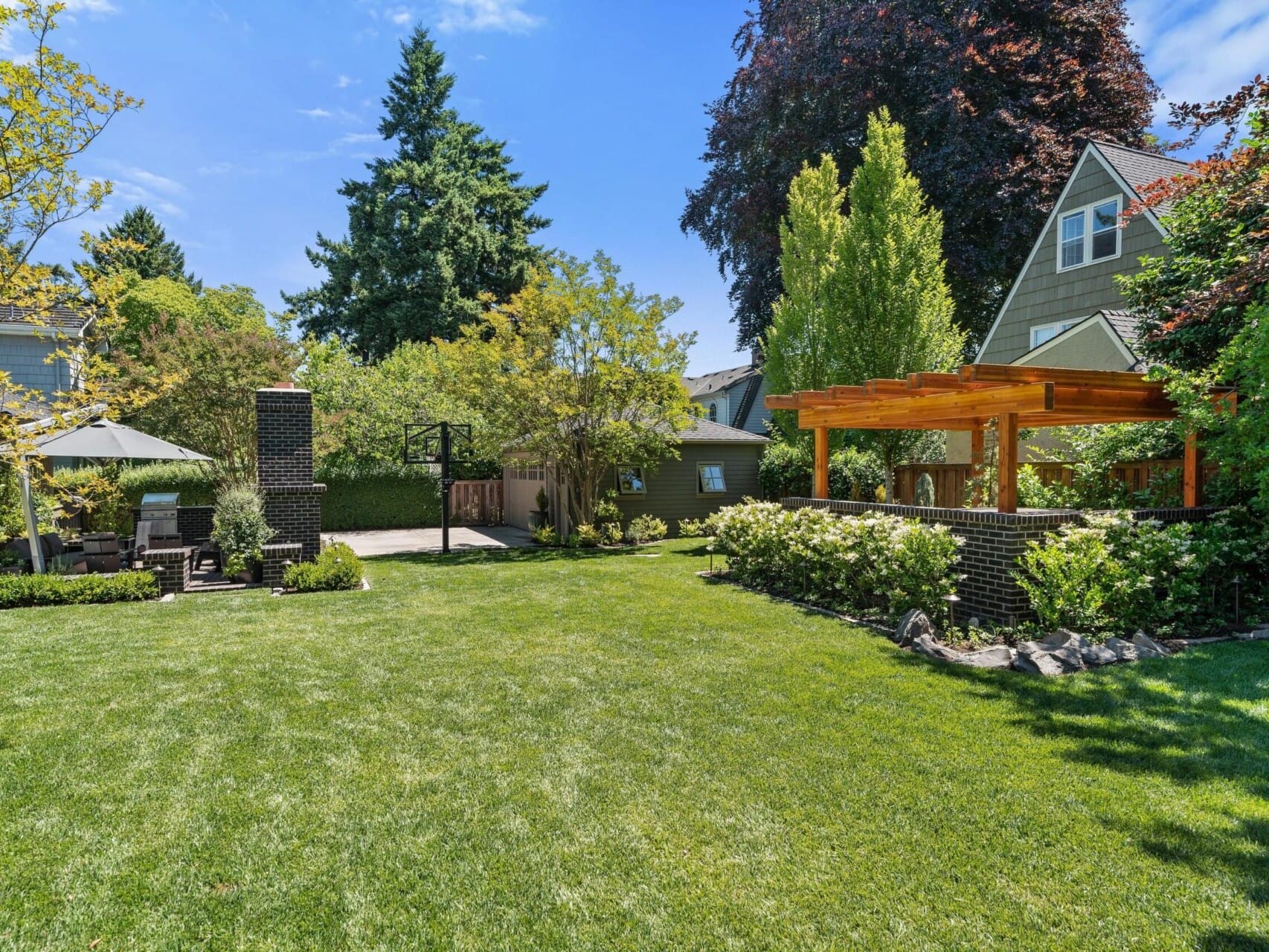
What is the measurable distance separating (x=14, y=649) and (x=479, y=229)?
26.6 m

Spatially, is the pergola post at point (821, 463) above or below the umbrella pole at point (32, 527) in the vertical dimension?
above

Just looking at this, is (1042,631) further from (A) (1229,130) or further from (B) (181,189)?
(B) (181,189)

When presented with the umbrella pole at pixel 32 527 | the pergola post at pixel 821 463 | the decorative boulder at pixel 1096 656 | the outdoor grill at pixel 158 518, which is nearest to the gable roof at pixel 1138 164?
the pergola post at pixel 821 463

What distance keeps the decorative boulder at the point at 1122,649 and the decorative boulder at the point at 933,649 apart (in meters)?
1.17

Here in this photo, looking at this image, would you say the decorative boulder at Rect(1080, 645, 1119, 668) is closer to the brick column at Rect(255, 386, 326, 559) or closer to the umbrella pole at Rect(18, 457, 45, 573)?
the brick column at Rect(255, 386, 326, 559)

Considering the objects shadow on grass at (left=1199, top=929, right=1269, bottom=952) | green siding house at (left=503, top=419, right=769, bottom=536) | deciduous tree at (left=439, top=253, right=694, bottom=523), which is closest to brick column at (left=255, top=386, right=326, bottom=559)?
deciduous tree at (left=439, top=253, right=694, bottom=523)

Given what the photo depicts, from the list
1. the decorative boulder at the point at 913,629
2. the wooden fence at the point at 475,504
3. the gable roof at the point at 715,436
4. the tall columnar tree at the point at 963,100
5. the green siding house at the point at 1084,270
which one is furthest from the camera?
the wooden fence at the point at 475,504

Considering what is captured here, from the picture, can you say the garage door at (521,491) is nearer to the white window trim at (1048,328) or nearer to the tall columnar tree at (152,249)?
the white window trim at (1048,328)

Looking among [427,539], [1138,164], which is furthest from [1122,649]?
[427,539]

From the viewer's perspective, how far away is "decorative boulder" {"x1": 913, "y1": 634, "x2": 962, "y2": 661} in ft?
18.2

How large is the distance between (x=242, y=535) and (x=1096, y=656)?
10.2 metres

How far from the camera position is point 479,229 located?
29.5 m

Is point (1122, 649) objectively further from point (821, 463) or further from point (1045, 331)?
point (1045, 331)

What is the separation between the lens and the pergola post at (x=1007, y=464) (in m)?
6.38
